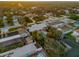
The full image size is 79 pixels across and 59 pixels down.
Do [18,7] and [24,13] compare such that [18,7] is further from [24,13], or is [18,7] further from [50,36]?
[50,36]

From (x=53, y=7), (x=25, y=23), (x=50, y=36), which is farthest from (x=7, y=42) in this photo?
(x=53, y=7)

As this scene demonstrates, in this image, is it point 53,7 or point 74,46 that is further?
point 53,7

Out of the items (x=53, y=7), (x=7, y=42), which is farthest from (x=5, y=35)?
(x=53, y=7)

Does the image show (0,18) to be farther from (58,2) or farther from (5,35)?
(58,2)

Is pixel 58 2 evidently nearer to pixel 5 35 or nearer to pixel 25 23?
pixel 25 23

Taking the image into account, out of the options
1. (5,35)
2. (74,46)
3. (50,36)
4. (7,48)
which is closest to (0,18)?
(5,35)

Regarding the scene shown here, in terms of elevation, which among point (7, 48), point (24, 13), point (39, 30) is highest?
point (24, 13)

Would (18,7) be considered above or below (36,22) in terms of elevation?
above

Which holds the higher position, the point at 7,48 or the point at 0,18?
the point at 0,18

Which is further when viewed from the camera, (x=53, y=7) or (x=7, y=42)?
(x=53, y=7)
